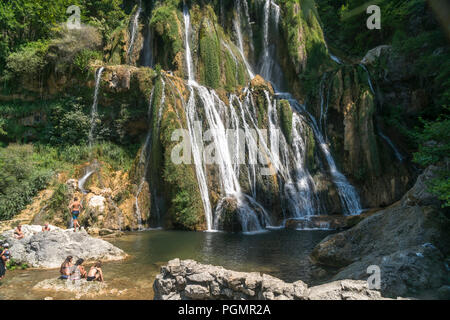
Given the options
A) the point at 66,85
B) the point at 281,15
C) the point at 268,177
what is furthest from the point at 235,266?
the point at 281,15

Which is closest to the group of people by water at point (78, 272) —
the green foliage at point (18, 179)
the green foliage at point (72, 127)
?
the green foliage at point (18, 179)

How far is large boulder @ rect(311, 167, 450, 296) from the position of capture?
462 centimetres

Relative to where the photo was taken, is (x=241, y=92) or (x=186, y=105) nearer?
(x=186, y=105)

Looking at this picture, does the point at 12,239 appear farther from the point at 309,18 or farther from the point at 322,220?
the point at 309,18

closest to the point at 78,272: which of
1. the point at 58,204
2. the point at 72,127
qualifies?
the point at 58,204

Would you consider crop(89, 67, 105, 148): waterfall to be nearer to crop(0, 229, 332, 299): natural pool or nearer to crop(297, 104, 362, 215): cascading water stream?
crop(0, 229, 332, 299): natural pool

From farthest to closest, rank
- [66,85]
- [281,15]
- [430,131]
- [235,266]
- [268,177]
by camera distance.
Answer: [281,15]
[66,85]
[268,177]
[235,266]
[430,131]

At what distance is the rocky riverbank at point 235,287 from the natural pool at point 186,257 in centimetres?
135

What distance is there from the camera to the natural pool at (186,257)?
255 inches

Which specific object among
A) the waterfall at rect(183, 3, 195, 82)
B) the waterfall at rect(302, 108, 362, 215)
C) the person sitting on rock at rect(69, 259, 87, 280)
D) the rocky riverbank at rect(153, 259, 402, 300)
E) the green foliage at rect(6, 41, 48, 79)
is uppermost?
the waterfall at rect(183, 3, 195, 82)

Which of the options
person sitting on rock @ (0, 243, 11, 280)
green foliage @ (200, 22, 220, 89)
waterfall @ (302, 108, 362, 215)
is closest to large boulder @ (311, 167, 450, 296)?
person sitting on rock @ (0, 243, 11, 280)

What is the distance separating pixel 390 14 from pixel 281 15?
8.33 meters

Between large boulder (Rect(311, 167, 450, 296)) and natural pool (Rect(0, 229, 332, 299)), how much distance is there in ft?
3.55
